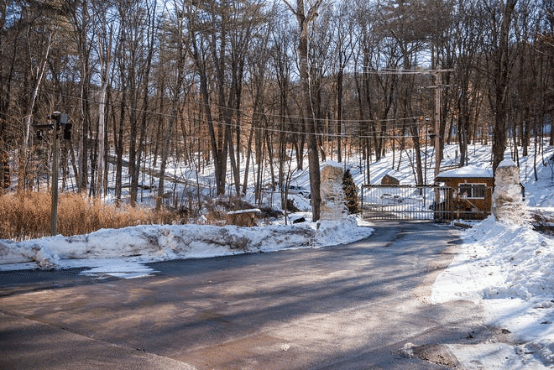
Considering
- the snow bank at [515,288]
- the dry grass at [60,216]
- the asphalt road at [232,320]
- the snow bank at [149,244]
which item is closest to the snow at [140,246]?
the snow bank at [149,244]

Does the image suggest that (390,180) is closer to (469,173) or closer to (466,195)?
(469,173)

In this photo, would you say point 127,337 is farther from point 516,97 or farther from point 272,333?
point 516,97

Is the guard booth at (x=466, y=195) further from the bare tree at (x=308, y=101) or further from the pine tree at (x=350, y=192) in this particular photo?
the bare tree at (x=308, y=101)

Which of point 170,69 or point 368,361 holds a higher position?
point 170,69

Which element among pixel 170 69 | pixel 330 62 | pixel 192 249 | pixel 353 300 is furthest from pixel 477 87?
pixel 353 300

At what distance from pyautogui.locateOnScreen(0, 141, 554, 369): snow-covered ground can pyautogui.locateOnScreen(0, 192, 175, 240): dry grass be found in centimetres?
346

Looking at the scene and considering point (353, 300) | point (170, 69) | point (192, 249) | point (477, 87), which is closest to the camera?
point (353, 300)

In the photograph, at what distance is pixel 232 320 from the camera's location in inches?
239

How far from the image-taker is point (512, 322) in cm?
596

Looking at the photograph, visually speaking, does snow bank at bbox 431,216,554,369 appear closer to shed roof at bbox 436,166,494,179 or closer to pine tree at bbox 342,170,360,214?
shed roof at bbox 436,166,494,179

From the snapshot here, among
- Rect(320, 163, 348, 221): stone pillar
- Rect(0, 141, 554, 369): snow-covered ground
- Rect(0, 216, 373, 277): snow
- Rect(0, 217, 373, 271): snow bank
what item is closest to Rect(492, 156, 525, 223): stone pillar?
Rect(0, 141, 554, 369): snow-covered ground

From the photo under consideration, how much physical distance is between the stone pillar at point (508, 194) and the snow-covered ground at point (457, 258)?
3.70ft

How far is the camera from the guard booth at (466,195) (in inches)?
1051

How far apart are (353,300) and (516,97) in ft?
148
